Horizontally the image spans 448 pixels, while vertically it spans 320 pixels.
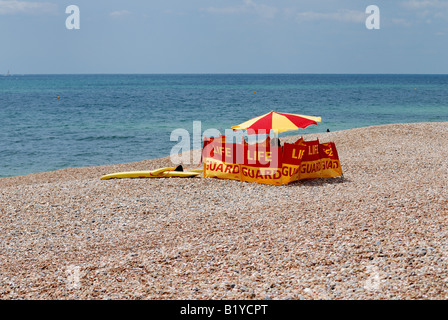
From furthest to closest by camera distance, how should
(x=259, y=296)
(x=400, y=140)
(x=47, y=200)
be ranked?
(x=400, y=140) → (x=47, y=200) → (x=259, y=296)

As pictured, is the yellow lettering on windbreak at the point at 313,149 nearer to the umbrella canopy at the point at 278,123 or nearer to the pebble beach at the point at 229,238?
the umbrella canopy at the point at 278,123

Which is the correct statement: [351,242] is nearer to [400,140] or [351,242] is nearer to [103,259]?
[103,259]

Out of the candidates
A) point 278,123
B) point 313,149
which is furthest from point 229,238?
point 313,149

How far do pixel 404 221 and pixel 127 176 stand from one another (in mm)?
7639

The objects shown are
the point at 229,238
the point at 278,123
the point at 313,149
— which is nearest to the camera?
the point at 229,238

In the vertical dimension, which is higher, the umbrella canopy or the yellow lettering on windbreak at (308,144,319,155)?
the umbrella canopy

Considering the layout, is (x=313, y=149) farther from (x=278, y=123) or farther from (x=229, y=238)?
(x=229, y=238)

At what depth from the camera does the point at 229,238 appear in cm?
761

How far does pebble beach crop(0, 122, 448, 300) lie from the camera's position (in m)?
5.79

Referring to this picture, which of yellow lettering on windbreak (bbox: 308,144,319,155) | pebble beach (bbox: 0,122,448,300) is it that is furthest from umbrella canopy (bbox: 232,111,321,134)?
pebble beach (bbox: 0,122,448,300)

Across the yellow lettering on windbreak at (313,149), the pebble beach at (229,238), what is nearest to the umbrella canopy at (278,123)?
the yellow lettering on windbreak at (313,149)

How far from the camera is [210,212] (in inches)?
369

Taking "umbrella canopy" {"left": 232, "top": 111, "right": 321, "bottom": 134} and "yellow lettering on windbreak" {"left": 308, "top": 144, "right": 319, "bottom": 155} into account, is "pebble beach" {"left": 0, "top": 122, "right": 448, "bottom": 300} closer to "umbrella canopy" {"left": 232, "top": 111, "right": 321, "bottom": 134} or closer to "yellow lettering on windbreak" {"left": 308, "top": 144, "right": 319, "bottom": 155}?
"yellow lettering on windbreak" {"left": 308, "top": 144, "right": 319, "bottom": 155}
